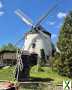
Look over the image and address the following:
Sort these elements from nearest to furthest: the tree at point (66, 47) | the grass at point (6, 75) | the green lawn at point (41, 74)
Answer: the grass at point (6, 75) < the tree at point (66, 47) < the green lawn at point (41, 74)

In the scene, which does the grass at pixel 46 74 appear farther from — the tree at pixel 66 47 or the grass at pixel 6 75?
the grass at pixel 6 75

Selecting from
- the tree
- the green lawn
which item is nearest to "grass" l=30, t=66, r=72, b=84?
the green lawn

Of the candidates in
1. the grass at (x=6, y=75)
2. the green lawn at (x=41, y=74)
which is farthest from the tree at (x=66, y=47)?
the grass at (x=6, y=75)

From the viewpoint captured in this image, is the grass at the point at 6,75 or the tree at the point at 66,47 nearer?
the grass at the point at 6,75

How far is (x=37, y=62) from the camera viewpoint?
99.5 meters

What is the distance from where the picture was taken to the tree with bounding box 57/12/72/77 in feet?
238

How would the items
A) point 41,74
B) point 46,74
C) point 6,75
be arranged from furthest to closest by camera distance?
1. point 41,74
2. point 46,74
3. point 6,75

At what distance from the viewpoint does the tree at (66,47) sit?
72.4m

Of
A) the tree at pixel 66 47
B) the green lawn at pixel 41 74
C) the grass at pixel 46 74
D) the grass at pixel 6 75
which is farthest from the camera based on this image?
the grass at pixel 46 74

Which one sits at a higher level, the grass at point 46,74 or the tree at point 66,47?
the tree at point 66,47

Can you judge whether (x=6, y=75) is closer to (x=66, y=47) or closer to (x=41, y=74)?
(x=41, y=74)

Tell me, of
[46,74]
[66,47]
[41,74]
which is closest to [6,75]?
[41,74]

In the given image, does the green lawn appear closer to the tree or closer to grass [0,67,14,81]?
grass [0,67,14,81]

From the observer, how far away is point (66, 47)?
74.6 metres
